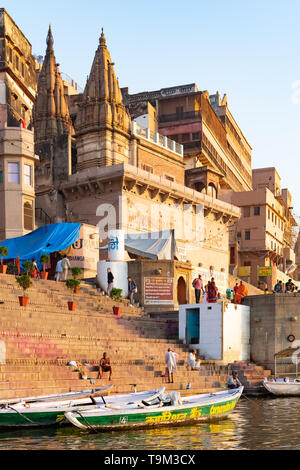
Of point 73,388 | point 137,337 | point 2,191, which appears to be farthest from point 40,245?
point 73,388

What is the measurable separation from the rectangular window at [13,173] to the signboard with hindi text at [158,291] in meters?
10.1

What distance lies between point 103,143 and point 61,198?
14.5 ft

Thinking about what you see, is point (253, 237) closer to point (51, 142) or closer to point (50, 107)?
point (50, 107)

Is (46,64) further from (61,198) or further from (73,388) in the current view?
(73,388)

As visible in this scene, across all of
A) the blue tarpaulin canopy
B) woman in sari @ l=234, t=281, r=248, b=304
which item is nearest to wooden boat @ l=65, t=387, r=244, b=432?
woman in sari @ l=234, t=281, r=248, b=304

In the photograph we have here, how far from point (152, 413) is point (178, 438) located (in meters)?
1.07

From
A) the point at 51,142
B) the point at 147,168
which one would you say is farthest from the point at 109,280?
the point at 147,168

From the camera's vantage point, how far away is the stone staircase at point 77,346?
1745 centimetres

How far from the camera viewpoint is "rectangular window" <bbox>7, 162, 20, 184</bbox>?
3528 centimetres

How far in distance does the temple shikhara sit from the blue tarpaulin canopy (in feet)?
5.51

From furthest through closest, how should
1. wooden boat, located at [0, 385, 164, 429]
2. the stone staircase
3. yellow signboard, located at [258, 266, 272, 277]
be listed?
yellow signboard, located at [258, 266, 272, 277]
the stone staircase
wooden boat, located at [0, 385, 164, 429]

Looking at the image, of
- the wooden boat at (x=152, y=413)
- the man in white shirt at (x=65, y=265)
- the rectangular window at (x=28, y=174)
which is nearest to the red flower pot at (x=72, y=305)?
the man in white shirt at (x=65, y=265)

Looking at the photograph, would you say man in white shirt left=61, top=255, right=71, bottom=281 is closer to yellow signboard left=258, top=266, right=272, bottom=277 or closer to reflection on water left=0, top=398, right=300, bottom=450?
reflection on water left=0, top=398, right=300, bottom=450

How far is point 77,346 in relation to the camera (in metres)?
20.6
